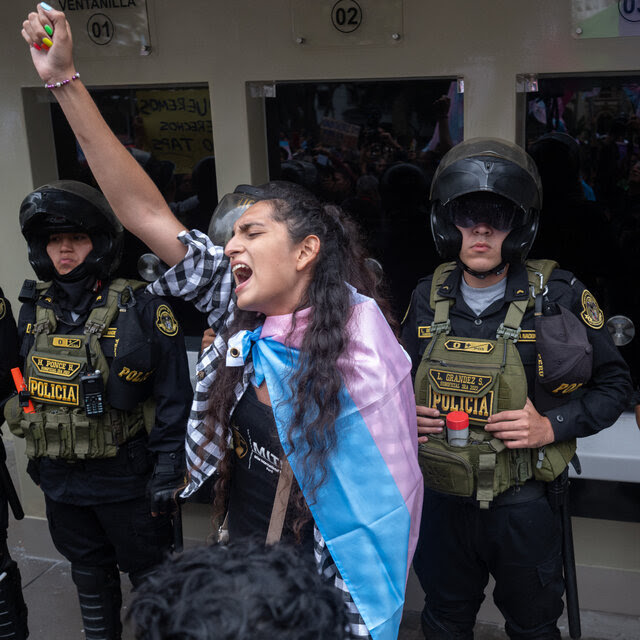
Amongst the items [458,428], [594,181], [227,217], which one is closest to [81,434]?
[227,217]

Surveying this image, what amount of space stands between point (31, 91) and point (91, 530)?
2.51m

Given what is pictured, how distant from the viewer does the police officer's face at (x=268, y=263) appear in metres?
2.15

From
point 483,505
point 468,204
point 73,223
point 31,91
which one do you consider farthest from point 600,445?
point 31,91

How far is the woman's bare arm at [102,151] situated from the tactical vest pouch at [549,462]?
4.56 feet

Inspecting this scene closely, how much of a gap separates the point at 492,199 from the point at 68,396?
5.90ft

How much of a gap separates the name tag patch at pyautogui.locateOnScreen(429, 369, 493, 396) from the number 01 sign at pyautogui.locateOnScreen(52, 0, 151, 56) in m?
2.47

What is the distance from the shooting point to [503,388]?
8.57ft

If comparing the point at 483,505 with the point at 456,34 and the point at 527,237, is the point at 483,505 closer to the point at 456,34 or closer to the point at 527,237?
the point at 527,237

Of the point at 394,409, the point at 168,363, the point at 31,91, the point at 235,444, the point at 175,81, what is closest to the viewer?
the point at 394,409

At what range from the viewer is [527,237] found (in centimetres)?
271

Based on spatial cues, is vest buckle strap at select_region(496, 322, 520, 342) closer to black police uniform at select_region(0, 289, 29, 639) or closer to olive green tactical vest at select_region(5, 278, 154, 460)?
olive green tactical vest at select_region(5, 278, 154, 460)

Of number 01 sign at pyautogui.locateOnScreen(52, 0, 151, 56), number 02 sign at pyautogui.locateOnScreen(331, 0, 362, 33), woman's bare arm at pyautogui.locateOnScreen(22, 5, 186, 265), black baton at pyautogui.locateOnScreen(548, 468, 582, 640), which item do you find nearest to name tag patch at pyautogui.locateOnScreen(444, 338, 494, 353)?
black baton at pyautogui.locateOnScreen(548, 468, 582, 640)

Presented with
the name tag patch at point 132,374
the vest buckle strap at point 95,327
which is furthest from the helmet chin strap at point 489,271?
the vest buckle strap at point 95,327

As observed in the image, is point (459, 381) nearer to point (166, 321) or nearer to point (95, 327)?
point (166, 321)
